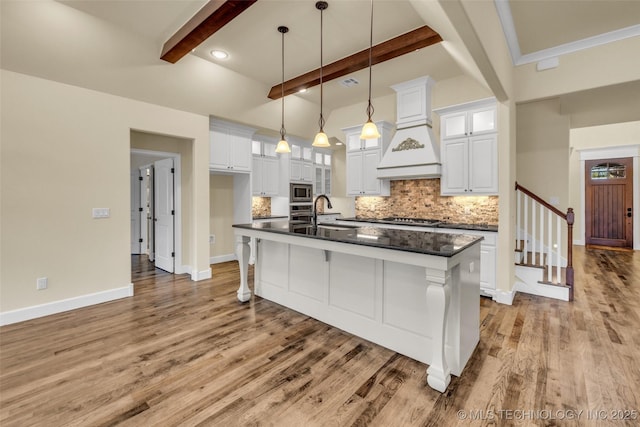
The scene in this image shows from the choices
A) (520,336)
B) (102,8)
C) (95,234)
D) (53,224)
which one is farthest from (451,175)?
(53,224)

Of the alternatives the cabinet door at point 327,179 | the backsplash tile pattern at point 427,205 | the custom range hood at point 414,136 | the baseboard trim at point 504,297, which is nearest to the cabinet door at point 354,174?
the backsplash tile pattern at point 427,205

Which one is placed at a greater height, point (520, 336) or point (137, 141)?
point (137, 141)

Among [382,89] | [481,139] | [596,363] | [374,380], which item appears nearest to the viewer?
[374,380]

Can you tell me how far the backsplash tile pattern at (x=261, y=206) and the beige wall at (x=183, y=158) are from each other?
167 cm

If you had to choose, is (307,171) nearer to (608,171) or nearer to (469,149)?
(469,149)

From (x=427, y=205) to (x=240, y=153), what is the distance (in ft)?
12.0

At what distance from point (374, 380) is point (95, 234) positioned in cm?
377

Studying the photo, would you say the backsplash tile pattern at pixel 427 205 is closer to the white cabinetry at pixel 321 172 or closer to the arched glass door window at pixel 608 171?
the white cabinetry at pixel 321 172

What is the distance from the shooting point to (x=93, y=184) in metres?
3.65

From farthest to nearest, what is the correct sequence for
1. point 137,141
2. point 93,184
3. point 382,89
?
point 382,89
point 137,141
point 93,184

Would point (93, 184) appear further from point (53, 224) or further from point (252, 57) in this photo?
point (252, 57)

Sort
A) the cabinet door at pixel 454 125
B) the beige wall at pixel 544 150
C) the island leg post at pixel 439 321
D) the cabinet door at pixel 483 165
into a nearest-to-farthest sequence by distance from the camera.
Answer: the island leg post at pixel 439 321
the cabinet door at pixel 483 165
the cabinet door at pixel 454 125
the beige wall at pixel 544 150

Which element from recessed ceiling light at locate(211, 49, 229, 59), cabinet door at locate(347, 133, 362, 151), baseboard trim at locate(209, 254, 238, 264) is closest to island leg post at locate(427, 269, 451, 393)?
recessed ceiling light at locate(211, 49, 229, 59)

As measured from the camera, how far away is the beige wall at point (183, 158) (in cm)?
465
